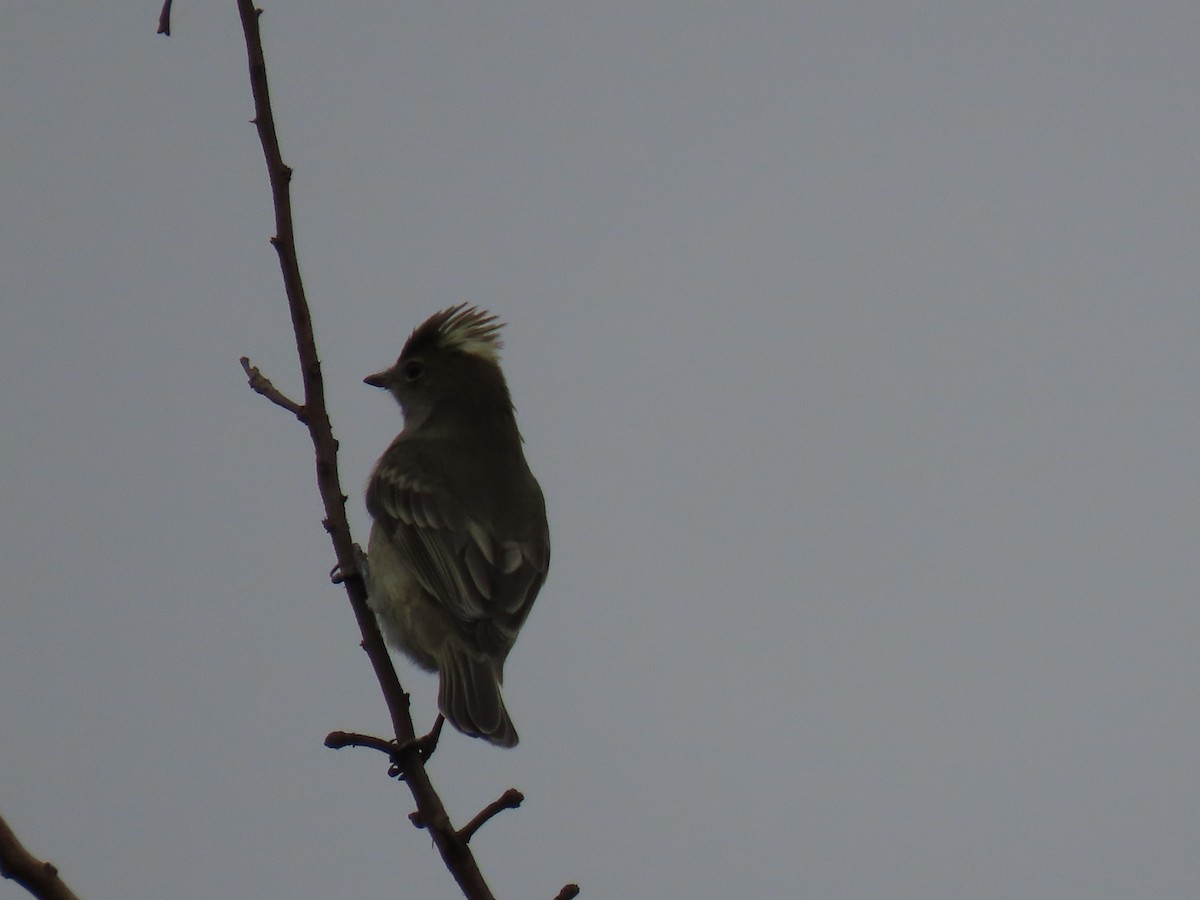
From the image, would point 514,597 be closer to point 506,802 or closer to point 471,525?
point 471,525

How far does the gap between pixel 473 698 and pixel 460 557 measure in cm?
102

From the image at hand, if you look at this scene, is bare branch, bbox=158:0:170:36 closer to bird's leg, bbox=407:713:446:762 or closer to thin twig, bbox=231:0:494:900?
thin twig, bbox=231:0:494:900

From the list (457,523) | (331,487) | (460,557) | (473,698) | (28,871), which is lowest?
(28,871)

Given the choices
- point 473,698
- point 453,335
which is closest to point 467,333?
point 453,335

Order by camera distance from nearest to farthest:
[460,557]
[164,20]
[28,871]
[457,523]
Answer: [28,871]
[164,20]
[460,557]
[457,523]

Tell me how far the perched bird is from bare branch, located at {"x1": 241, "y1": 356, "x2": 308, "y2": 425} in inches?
70.3

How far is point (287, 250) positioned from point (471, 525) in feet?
10.4

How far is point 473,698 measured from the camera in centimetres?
626

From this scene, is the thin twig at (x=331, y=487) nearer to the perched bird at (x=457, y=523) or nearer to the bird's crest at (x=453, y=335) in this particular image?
the perched bird at (x=457, y=523)

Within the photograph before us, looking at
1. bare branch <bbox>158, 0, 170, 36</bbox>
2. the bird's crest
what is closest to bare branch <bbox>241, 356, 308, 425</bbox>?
bare branch <bbox>158, 0, 170, 36</bbox>

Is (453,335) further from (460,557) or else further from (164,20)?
(164,20)

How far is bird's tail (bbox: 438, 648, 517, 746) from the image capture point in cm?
601

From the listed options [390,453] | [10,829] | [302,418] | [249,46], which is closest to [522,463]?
[390,453]

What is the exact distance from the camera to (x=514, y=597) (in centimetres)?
704
